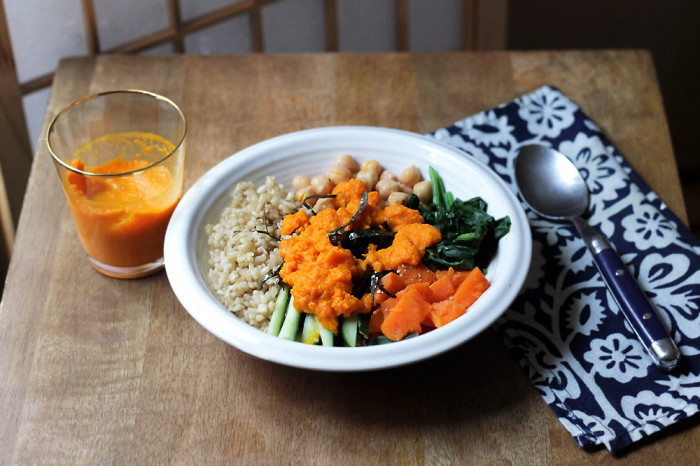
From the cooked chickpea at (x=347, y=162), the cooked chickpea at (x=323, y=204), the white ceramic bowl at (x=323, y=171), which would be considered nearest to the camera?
the white ceramic bowl at (x=323, y=171)

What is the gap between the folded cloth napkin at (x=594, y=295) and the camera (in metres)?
1.42

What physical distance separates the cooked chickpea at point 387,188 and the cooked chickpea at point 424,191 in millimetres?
46

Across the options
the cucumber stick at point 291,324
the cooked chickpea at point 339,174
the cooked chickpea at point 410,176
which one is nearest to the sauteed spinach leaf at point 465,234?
the cooked chickpea at point 410,176

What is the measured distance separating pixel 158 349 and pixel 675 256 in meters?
1.20

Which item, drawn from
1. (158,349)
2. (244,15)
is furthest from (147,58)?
(158,349)

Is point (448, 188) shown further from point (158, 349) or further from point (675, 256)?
point (158, 349)

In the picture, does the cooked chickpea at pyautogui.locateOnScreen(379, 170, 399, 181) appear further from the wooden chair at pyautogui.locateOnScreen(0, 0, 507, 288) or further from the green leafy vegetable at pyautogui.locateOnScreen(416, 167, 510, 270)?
the wooden chair at pyautogui.locateOnScreen(0, 0, 507, 288)

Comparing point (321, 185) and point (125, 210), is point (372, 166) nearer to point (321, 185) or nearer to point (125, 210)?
point (321, 185)

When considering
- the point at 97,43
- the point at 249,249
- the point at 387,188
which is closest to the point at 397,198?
the point at 387,188

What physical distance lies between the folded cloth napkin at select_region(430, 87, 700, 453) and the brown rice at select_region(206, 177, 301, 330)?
1.70ft

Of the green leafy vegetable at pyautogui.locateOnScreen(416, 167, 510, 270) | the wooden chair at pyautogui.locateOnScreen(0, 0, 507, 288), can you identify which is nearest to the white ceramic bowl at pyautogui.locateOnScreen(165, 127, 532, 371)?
the green leafy vegetable at pyautogui.locateOnScreen(416, 167, 510, 270)

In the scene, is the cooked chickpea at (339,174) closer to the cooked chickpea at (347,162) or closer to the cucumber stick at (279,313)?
the cooked chickpea at (347,162)

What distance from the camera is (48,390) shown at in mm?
1476

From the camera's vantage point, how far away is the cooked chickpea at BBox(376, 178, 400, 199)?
1.71 m
